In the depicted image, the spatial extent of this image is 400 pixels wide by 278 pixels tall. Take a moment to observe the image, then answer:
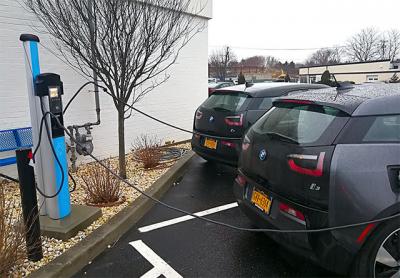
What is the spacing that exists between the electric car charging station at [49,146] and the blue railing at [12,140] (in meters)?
1.90

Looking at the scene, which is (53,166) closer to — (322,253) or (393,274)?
(322,253)

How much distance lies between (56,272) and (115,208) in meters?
1.49

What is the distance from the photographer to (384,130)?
2680 mm

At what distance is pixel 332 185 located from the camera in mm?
2465

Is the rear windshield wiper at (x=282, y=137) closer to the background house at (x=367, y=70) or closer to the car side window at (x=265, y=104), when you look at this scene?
the car side window at (x=265, y=104)

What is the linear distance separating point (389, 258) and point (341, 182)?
0.74 m

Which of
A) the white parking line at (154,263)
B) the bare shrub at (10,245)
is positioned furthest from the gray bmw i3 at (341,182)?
the bare shrub at (10,245)

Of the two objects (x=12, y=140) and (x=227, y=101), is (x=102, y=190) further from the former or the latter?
(x=227, y=101)

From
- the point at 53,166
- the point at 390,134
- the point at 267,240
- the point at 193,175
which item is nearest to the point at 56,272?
the point at 53,166

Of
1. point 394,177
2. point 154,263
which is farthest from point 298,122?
point 154,263

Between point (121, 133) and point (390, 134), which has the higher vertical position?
point (390, 134)

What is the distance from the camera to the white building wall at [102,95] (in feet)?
17.4

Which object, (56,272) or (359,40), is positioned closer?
(56,272)

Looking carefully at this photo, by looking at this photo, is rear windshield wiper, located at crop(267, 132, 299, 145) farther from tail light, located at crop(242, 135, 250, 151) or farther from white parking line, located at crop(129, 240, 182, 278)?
white parking line, located at crop(129, 240, 182, 278)
